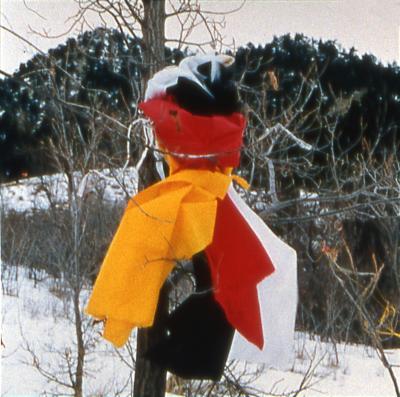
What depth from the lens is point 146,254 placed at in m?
1.00

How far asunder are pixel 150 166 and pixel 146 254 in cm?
24

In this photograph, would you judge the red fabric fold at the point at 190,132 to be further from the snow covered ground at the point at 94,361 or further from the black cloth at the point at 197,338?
the snow covered ground at the point at 94,361

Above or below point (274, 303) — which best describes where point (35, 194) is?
above

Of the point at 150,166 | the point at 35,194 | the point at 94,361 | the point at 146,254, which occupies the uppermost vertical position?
the point at 35,194

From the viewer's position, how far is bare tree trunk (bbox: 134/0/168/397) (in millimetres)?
1172

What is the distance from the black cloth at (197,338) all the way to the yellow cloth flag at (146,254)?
0.06m

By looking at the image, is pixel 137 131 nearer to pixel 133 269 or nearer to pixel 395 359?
pixel 133 269

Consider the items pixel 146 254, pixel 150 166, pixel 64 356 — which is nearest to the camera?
pixel 146 254

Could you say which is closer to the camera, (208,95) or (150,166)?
(208,95)

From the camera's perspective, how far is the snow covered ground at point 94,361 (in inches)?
126

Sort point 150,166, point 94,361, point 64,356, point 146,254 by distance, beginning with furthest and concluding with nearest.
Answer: point 94,361 → point 64,356 → point 150,166 → point 146,254

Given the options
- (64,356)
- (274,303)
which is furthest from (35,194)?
(274,303)

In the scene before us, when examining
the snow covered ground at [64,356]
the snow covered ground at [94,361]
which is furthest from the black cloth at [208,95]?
the snow covered ground at [94,361]

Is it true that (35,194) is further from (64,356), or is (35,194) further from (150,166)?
A: (150,166)
